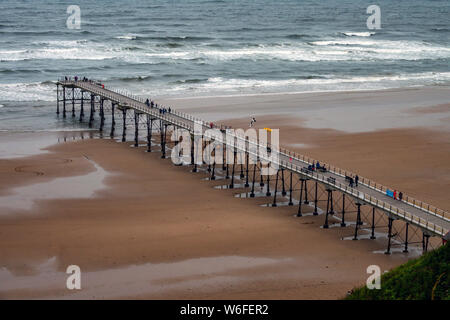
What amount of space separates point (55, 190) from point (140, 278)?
1253 centimetres

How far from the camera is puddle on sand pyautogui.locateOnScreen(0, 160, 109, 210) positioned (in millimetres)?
37719

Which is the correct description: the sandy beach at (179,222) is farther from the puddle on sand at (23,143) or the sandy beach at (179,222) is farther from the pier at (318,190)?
the pier at (318,190)

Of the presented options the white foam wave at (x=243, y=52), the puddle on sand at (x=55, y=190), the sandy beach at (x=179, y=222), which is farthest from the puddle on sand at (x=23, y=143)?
the white foam wave at (x=243, y=52)

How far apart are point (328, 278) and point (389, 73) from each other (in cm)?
5662

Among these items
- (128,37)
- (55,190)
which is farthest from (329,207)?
(128,37)

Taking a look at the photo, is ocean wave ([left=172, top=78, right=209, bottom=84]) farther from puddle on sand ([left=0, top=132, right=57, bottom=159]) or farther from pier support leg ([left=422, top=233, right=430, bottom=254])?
pier support leg ([left=422, top=233, right=430, bottom=254])

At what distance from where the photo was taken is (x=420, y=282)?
2256 cm

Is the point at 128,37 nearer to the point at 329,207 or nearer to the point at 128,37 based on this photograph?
the point at 128,37

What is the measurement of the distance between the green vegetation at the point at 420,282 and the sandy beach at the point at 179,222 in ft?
15.2

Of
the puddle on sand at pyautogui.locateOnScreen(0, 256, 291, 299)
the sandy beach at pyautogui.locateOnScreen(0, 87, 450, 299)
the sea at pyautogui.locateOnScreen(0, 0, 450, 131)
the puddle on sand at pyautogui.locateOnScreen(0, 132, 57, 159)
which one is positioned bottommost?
the puddle on sand at pyautogui.locateOnScreen(0, 256, 291, 299)

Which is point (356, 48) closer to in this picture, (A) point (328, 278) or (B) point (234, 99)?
(B) point (234, 99)

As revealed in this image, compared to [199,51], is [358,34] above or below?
above

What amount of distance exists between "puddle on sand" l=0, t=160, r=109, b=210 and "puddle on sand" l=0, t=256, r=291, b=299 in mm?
8104

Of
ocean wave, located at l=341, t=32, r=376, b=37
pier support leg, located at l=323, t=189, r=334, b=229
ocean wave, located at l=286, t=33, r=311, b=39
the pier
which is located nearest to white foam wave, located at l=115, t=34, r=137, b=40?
ocean wave, located at l=286, t=33, r=311, b=39
